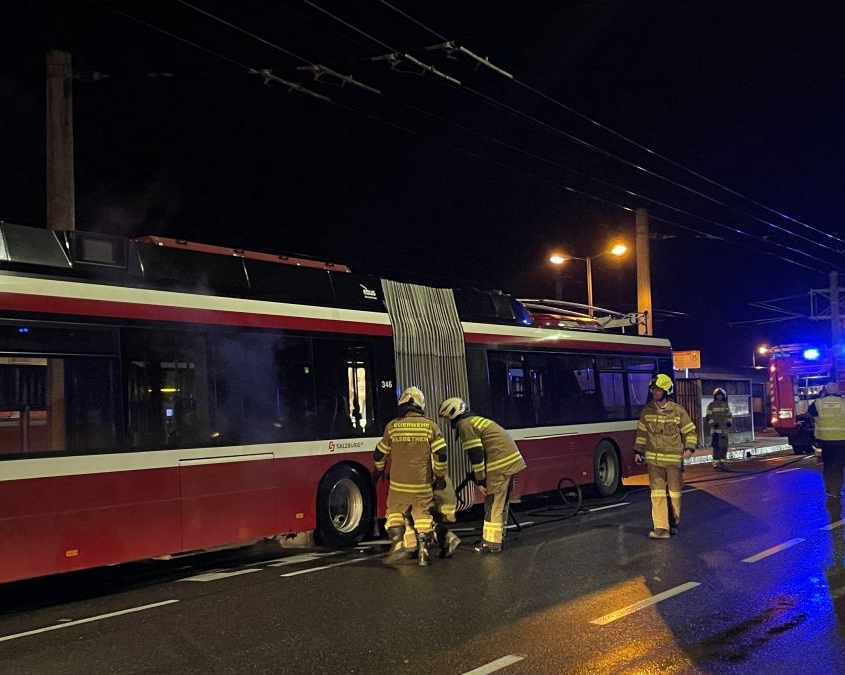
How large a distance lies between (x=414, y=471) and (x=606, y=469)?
6.71 metres

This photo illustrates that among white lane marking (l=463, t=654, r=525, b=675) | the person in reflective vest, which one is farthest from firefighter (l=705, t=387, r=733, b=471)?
white lane marking (l=463, t=654, r=525, b=675)

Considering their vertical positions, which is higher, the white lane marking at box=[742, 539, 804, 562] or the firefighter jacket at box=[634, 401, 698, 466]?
the firefighter jacket at box=[634, 401, 698, 466]

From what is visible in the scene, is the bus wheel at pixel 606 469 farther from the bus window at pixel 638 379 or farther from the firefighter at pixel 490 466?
the firefighter at pixel 490 466

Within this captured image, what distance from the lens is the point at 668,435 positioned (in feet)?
29.2

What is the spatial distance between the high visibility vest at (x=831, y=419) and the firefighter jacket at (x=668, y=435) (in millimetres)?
4002

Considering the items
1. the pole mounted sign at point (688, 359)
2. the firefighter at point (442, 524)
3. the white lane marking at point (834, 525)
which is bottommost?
the white lane marking at point (834, 525)

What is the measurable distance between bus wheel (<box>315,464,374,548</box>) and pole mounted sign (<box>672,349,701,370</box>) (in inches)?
593

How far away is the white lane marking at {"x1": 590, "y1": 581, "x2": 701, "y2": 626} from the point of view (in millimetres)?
5477

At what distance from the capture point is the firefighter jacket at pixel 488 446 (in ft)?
26.2

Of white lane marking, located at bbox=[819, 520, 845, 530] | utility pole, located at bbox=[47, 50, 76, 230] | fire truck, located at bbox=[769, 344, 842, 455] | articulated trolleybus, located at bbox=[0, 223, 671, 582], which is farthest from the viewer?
fire truck, located at bbox=[769, 344, 842, 455]

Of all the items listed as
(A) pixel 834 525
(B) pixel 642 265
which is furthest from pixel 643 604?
(B) pixel 642 265

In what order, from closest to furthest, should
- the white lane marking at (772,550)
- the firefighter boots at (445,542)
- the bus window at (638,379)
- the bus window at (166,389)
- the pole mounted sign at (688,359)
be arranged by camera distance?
the bus window at (166,389), the white lane marking at (772,550), the firefighter boots at (445,542), the bus window at (638,379), the pole mounted sign at (688,359)

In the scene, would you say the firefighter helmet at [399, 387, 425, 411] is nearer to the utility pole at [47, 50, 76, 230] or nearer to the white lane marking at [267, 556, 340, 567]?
the white lane marking at [267, 556, 340, 567]

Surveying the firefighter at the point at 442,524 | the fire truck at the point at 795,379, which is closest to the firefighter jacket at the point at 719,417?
the fire truck at the point at 795,379
